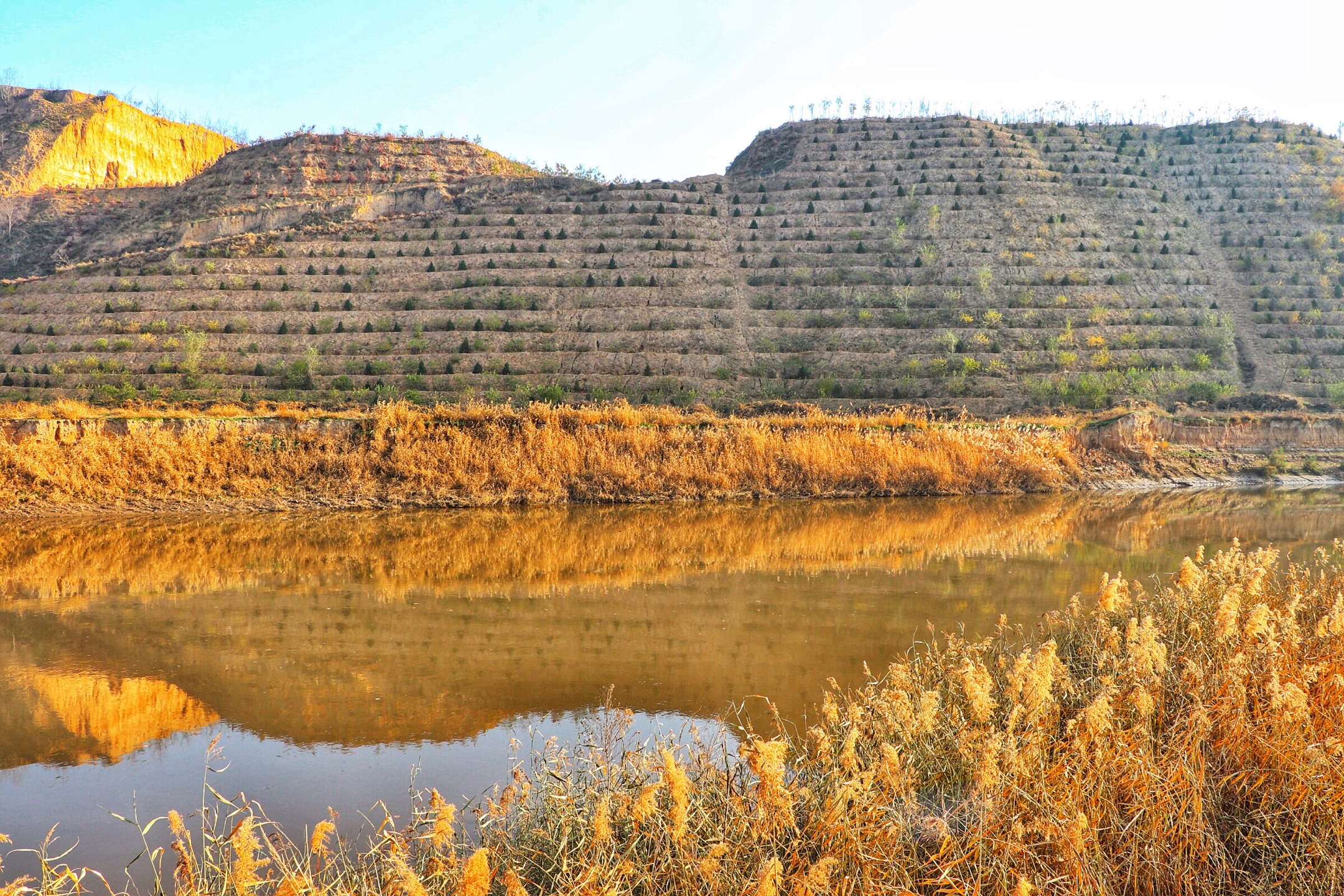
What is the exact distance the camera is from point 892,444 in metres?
19.8

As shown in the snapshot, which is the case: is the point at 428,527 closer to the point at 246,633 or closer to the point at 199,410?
the point at 246,633

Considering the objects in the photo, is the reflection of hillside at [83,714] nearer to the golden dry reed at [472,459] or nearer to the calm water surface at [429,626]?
the calm water surface at [429,626]

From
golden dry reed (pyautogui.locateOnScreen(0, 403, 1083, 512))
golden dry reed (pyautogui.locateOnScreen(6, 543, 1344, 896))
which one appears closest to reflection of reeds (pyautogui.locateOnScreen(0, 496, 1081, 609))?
golden dry reed (pyautogui.locateOnScreen(0, 403, 1083, 512))

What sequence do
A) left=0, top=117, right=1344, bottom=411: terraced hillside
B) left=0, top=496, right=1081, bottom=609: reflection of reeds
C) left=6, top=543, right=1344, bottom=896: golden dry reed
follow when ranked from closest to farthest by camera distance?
left=6, top=543, right=1344, bottom=896: golden dry reed, left=0, top=496, right=1081, bottom=609: reflection of reeds, left=0, top=117, right=1344, bottom=411: terraced hillside

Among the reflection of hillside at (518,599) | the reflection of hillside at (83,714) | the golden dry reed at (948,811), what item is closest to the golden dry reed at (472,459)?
the reflection of hillside at (518,599)

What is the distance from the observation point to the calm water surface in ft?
18.2

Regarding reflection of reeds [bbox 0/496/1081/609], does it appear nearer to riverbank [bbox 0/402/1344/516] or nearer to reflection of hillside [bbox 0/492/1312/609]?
reflection of hillside [bbox 0/492/1312/609]

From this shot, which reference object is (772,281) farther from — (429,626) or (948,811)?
(948,811)

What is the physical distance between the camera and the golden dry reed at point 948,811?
133 inches

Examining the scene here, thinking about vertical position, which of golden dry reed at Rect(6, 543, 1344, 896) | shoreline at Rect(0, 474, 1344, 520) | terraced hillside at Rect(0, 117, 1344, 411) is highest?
terraced hillside at Rect(0, 117, 1344, 411)

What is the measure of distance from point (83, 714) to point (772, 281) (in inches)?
1227

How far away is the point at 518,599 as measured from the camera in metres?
10.2

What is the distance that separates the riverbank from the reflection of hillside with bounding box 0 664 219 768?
9510 millimetres

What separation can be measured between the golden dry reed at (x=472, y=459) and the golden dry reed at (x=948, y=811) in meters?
12.9
